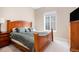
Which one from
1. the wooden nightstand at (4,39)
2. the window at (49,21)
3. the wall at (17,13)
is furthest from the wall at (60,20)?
the wooden nightstand at (4,39)

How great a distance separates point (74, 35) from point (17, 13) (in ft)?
8.18

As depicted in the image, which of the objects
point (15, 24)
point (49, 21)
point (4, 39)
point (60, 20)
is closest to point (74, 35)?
point (60, 20)

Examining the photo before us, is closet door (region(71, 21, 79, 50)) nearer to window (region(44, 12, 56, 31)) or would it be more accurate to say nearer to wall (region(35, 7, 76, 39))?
wall (region(35, 7, 76, 39))

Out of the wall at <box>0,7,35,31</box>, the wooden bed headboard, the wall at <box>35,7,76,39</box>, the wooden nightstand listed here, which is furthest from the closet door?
the wooden nightstand

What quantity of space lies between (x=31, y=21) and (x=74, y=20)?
74.9 inches

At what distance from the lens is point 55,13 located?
12.7ft

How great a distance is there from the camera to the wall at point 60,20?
339cm

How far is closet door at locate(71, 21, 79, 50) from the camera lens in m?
2.65

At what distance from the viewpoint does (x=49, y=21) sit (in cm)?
375

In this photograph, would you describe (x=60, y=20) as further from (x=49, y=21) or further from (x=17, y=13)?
(x=17, y=13)

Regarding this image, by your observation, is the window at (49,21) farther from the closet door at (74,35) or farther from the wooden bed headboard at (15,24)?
the closet door at (74,35)

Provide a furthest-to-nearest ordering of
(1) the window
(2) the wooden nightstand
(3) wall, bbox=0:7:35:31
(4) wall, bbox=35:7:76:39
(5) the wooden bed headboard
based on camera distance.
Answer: (5) the wooden bed headboard < (3) wall, bbox=0:7:35:31 < (1) the window < (2) the wooden nightstand < (4) wall, bbox=35:7:76:39

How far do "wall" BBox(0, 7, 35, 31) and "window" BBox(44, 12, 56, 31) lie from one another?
1.78ft
